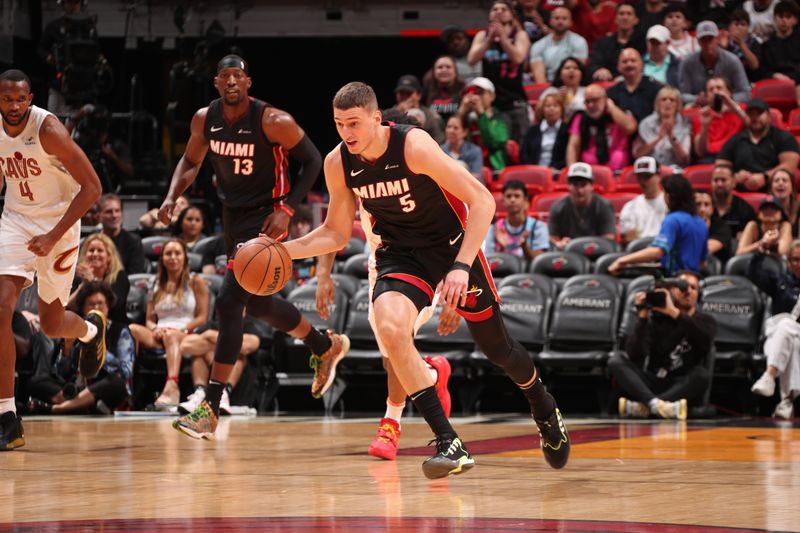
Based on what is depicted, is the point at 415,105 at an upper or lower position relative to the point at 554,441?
upper

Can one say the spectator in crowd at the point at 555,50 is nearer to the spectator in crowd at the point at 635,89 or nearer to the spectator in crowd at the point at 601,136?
the spectator in crowd at the point at 635,89

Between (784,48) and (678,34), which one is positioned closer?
(784,48)

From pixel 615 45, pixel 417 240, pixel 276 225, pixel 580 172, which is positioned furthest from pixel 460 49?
pixel 417 240

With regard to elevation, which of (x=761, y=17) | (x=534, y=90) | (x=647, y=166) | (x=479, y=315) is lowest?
(x=479, y=315)

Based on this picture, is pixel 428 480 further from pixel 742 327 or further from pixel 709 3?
pixel 709 3

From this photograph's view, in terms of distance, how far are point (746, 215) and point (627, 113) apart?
2036 millimetres

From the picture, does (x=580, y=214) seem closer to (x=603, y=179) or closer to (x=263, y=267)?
(x=603, y=179)

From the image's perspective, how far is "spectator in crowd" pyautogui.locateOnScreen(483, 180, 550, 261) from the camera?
36.0 ft

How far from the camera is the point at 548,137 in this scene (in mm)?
13156

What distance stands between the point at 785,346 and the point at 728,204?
7.00ft

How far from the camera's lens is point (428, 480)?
5324 millimetres

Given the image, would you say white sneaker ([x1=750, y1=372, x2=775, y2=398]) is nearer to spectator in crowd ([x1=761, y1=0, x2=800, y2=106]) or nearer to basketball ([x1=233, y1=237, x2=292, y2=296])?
basketball ([x1=233, y1=237, x2=292, y2=296])

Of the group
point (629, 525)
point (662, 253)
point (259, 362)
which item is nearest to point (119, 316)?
point (259, 362)

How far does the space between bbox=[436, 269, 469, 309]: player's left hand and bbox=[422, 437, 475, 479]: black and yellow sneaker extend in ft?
1.92
